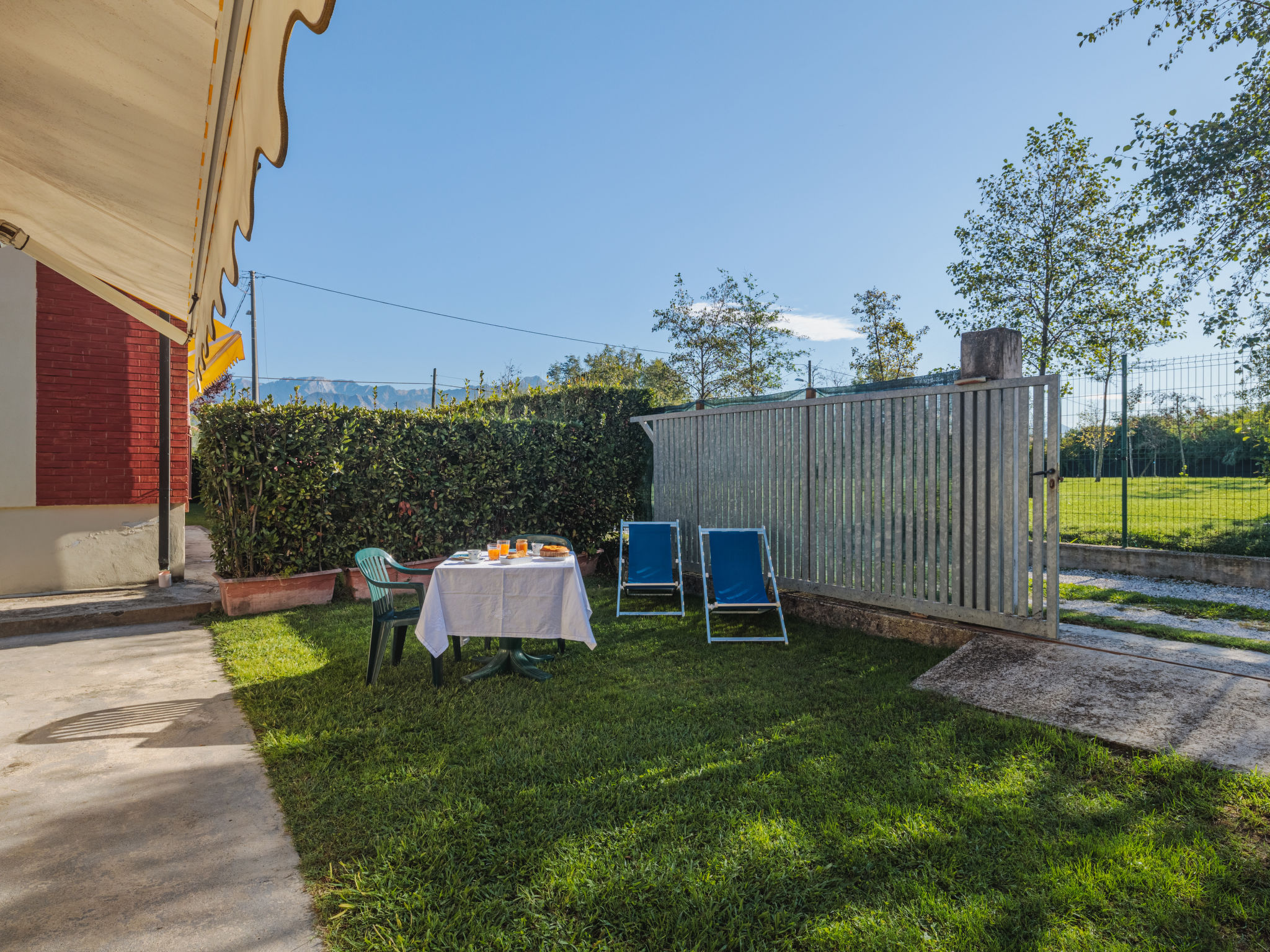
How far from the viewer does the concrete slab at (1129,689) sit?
3.32 metres

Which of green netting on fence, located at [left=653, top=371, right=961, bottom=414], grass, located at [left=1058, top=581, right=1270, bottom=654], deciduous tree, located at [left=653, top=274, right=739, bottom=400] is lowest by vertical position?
grass, located at [left=1058, top=581, right=1270, bottom=654]

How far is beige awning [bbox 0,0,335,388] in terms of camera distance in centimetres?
182

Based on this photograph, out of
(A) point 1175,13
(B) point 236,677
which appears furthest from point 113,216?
(A) point 1175,13

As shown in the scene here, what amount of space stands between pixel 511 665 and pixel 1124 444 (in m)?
8.44

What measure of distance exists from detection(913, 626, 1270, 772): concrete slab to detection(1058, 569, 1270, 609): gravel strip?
2.50m

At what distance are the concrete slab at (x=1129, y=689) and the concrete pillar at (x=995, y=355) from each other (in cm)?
208

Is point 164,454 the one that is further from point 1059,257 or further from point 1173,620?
point 1059,257

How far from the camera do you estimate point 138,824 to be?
2773 mm

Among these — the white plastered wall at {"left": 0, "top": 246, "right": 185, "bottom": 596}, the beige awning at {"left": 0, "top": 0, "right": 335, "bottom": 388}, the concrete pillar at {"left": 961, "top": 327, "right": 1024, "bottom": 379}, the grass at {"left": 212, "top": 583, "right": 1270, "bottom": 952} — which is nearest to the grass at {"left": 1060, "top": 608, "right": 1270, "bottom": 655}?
the concrete pillar at {"left": 961, "top": 327, "right": 1024, "bottom": 379}

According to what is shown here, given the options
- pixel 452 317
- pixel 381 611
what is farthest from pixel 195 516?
pixel 452 317

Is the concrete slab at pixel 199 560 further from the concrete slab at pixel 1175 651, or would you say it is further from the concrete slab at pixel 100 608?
the concrete slab at pixel 1175 651

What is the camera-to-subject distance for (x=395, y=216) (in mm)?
46281

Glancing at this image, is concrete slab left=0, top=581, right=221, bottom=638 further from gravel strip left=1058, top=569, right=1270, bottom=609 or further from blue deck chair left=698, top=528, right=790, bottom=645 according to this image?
gravel strip left=1058, top=569, right=1270, bottom=609

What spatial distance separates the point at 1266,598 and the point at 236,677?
10.2 meters
